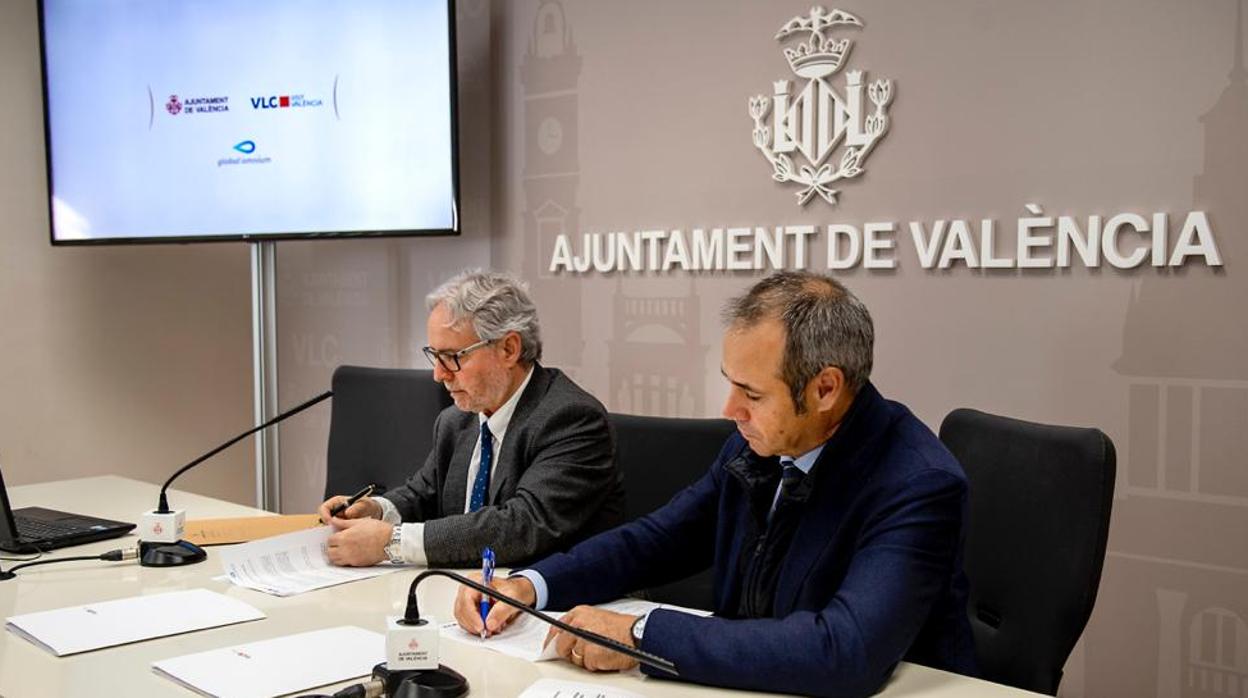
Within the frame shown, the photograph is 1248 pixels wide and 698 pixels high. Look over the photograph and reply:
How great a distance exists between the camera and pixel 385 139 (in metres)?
3.55

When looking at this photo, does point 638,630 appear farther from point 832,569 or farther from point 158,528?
point 158,528

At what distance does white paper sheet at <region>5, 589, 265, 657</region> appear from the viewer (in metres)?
1.64

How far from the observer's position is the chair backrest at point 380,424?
2.90 metres

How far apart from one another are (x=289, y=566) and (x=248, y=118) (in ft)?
6.92

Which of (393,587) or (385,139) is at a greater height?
(385,139)

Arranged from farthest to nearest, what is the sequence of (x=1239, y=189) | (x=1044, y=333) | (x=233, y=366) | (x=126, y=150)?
(x=233, y=366)
(x=126, y=150)
(x=1044, y=333)
(x=1239, y=189)

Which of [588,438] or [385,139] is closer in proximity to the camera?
[588,438]


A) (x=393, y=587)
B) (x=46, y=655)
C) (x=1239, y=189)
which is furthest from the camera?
(x=1239, y=189)

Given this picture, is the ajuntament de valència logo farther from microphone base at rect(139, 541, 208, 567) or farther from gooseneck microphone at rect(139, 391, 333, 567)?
microphone base at rect(139, 541, 208, 567)

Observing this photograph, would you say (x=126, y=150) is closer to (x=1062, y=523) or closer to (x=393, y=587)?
(x=393, y=587)

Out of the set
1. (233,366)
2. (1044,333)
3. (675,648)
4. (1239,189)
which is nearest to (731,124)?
(1044,333)

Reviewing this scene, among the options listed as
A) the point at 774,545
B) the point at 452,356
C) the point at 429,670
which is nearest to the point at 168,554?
the point at 452,356

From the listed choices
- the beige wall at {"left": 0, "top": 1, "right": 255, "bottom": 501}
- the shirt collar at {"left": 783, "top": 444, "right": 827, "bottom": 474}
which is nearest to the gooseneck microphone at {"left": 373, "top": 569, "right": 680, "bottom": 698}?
the shirt collar at {"left": 783, "top": 444, "right": 827, "bottom": 474}

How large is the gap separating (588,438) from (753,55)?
1298 millimetres
